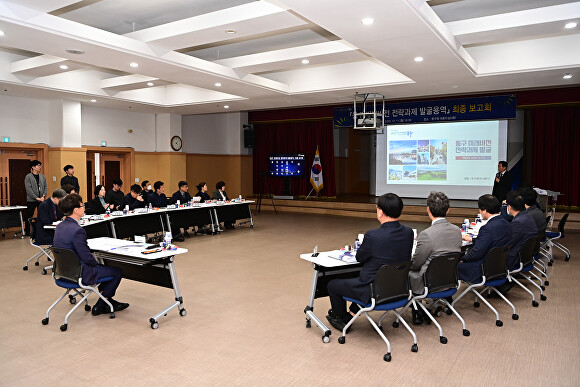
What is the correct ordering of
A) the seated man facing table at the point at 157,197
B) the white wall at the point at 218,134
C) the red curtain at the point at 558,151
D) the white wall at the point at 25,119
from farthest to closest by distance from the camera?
the white wall at the point at 218,134
the red curtain at the point at 558,151
the white wall at the point at 25,119
the seated man facing table at the point at 157,197

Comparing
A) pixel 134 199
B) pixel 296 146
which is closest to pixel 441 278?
pixel 134 199

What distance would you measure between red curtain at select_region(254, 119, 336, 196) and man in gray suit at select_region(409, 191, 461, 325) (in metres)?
9.87

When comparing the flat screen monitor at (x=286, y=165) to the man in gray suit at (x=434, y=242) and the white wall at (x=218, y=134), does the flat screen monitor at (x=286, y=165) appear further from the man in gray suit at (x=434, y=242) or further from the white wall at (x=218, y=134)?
the man in gray suit at (x=434, y=242)

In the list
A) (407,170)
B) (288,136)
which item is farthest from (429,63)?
(288,136)

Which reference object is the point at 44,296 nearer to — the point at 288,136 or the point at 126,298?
the point at 126,298

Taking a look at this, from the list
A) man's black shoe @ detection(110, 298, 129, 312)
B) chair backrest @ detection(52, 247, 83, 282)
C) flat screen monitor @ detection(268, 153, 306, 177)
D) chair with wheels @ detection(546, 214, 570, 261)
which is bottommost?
man's black shoe @ detection(110, 298, 129, 312)

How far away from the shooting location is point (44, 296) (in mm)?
4973

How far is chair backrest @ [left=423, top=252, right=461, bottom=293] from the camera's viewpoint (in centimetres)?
368

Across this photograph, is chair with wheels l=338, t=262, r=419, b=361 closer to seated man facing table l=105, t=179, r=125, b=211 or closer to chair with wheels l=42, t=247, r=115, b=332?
chair with wheels l=42, t=247, r=115, b=332

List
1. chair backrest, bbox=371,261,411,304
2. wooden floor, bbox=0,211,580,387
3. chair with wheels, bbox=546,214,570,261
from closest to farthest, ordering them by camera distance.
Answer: wooden floor, bbox=0,211,580,387
chair backrest, bbox=371,261,411,304
chair with wheels, bbox=546,214,570,261

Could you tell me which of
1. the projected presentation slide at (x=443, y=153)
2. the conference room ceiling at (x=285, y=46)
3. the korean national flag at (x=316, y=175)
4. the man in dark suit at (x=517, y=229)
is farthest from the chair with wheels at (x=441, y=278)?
the korean national flag at (x=316, y=175)

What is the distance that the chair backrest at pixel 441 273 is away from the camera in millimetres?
3680

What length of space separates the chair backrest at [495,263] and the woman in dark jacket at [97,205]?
6035 mm

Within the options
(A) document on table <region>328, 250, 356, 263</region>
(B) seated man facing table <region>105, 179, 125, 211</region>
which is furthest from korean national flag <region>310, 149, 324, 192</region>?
(A) document on table <region>328, 250, 356, 263</region>
